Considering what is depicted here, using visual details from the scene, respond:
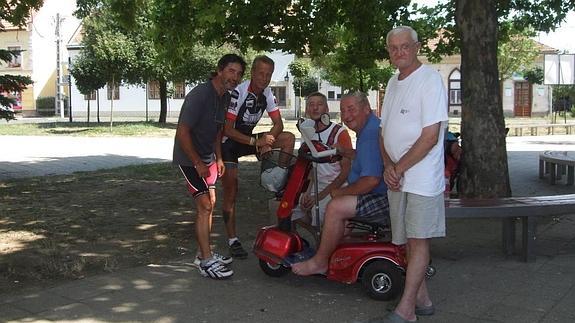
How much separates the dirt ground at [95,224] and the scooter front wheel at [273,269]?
43.3 inches

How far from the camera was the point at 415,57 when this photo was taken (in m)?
3.62

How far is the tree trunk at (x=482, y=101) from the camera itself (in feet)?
23.2

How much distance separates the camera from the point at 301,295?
4.31 m

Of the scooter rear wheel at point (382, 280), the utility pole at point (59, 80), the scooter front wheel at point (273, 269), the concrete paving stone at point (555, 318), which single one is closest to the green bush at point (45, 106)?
the utility pole at point (59, 80)

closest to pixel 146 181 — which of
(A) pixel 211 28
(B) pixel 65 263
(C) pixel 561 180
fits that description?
(A) pixel 211 28

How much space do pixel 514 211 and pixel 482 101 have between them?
8.06 ft

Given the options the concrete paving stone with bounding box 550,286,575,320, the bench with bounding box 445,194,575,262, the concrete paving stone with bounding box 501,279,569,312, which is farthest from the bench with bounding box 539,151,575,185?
the concrete paving stone with bounding box 550,286,575,320

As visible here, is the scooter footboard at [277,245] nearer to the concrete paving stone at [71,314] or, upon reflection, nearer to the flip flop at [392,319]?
the flip flop at [392,319]

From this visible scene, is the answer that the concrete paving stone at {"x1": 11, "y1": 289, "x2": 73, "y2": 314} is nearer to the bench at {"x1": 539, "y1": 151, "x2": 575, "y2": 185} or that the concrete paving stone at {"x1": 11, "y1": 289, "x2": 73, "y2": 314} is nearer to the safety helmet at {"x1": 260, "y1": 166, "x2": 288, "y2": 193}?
the safety helmet at {"x1": 260, "y1": 166, "x2": 288, "y2": 193}

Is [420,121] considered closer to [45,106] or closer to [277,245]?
[277,245]

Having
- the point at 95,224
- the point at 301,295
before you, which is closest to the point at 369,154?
the point at 301,295

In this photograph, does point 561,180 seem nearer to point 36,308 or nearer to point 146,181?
point 146,181

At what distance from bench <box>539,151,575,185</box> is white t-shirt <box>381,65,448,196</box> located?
635cm

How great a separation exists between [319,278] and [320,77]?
3610 centimetres
